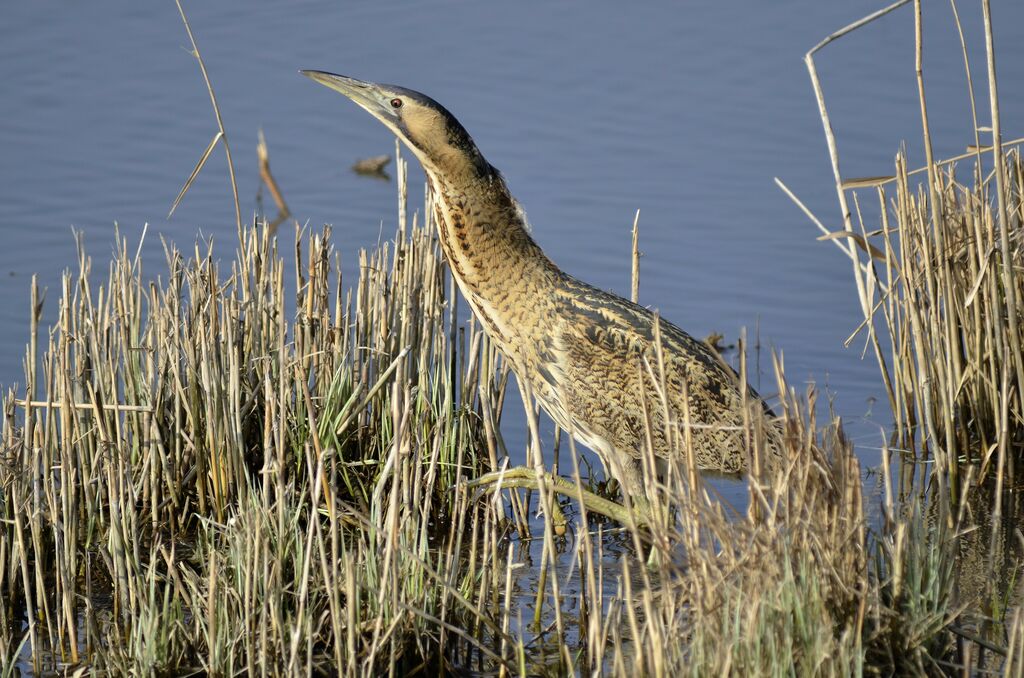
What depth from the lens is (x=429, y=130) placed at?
5.91 m

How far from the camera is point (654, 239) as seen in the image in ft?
31.0

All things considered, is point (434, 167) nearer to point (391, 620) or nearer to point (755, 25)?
point (391, 620)

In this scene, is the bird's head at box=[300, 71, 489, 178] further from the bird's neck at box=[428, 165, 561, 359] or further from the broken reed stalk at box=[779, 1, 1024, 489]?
the broken reed stalk at box=[779, 1, 1024, 489]

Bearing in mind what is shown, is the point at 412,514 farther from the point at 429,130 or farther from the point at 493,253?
the point at 429,130

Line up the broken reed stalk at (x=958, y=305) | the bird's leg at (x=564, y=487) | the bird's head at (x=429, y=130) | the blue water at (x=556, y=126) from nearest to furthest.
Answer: the bird's leg at (x=564, y=487) < the bird's head at (x=429, y=130) < the broken reed stalk at (x=958, y=305) < the blue water at (x=556, y=126)

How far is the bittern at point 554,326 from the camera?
18.7 ft

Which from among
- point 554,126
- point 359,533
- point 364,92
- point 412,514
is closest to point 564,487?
point 359,533

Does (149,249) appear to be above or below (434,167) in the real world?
below

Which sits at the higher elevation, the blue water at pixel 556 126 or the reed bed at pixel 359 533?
the blue water at pixel 556 126

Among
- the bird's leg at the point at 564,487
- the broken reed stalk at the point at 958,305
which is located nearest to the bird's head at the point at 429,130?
the bird's leg at the point at 564,487

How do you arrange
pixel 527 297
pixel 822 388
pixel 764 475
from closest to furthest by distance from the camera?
pixel 764 475 → pixel 527 297 → pixel 822 388

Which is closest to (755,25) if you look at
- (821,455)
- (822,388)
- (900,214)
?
(822,388)

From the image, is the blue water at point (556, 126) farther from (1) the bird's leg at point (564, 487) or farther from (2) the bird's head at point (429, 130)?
(2) the bird's head at point (429, 130)

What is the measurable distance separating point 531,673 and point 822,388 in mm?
3561
